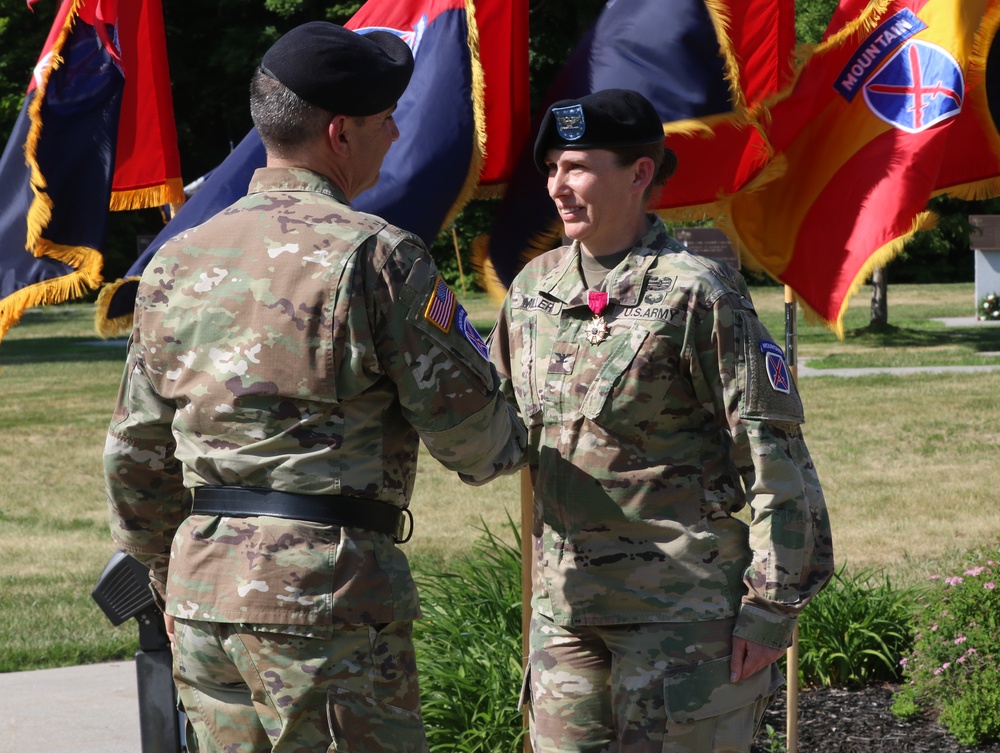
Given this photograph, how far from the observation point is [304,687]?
7.44ft

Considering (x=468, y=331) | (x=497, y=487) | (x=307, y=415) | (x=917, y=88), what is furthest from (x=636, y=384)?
(x=497, y=487)

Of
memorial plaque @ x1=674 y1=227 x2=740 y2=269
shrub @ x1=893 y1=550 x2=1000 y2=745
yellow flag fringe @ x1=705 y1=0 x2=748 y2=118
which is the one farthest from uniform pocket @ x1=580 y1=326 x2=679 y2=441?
memorial plaque @ x1=674 y1=227 x2=740 y2=269

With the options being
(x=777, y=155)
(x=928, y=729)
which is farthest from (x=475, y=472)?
(x=928, y=729)

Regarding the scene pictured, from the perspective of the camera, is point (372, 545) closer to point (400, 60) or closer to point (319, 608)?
point (319, 608)

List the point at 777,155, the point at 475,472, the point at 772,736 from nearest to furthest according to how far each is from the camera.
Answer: the point at 475,472 → the point at 777,155 → the point at 772,736

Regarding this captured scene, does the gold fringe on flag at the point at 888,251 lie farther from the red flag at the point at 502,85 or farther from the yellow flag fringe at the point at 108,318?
the yellow flag fringe at the point at 108,318

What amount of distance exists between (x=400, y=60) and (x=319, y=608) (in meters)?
1.09

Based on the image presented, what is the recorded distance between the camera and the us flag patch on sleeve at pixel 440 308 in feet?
7.63

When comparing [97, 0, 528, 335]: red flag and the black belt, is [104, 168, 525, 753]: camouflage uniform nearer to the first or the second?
the black belt

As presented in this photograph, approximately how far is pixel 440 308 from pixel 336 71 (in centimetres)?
49

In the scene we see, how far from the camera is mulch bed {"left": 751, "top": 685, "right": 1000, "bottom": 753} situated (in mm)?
4395

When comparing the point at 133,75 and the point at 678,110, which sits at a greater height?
the point at 133,75

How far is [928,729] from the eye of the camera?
4.57 metres

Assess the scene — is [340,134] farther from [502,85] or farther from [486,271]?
[502,85]
